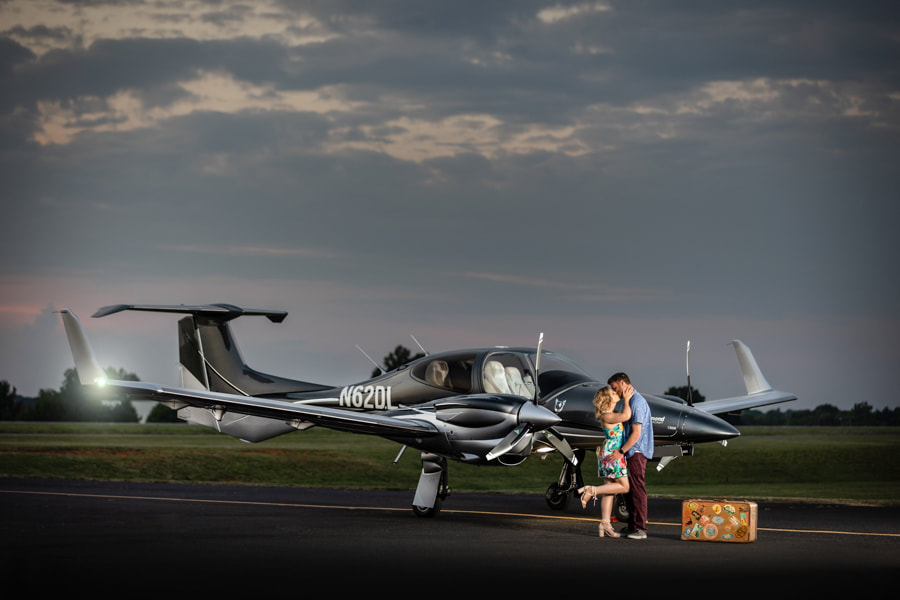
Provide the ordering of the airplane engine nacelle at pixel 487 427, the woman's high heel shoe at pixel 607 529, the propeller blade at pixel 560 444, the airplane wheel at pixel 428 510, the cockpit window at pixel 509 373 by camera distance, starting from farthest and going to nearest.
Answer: the cockpit window at pixel 509 373, the propeller blade at pixel 560 444, the airplane wheel at pixel 428 510, the airplane engine nacelle at pixel 487 427, the woman's high heel shoe at pixel 607 529

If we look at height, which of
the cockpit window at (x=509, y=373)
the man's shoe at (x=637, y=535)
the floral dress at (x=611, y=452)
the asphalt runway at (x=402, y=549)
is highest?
the cockpit window at (x=509, y=373)

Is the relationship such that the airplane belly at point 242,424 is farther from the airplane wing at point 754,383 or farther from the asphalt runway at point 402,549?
the airplane wing at point 754,383

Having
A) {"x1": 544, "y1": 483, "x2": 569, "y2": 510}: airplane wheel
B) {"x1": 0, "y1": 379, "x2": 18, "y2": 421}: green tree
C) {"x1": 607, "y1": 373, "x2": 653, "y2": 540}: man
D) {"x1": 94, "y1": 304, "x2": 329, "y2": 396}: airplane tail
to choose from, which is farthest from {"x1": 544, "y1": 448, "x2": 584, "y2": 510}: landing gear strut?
{"x1": 0, "y1": 379, "x2": 18, "y2": 421}: green tree

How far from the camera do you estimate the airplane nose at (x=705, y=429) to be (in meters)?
18.4

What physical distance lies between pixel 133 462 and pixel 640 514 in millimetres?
26079

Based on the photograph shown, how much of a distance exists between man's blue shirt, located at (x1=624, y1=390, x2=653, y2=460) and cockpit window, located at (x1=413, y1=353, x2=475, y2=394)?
5.44 m

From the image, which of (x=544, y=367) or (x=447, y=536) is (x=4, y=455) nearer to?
(x=544, y=367)

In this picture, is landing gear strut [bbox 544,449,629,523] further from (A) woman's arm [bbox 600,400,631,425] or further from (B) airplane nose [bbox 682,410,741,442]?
(A) woman's arm [bbox 600,400,631,425]

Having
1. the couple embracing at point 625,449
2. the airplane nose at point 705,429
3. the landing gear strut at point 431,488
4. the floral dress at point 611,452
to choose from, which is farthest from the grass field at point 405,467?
the floral dress at point 611,452

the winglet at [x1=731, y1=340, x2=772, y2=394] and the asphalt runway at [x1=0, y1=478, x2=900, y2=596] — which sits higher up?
the winglet at [x1=731, y1=340, x2=772, y2=394]

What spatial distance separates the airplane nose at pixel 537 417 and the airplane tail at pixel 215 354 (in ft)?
31.7

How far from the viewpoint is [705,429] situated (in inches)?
724

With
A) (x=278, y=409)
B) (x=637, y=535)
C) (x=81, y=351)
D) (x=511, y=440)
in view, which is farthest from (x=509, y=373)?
(x=81, y=351)

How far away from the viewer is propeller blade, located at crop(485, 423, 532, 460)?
1792 centimetres
